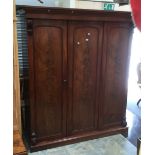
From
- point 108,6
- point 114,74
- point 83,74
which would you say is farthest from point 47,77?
point 108,6

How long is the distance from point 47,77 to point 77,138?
98 cm

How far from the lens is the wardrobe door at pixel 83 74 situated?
2725 millimetres

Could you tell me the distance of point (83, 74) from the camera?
2.87 metres

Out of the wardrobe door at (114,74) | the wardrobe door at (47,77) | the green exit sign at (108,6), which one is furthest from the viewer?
the green exit sign at (108,6)

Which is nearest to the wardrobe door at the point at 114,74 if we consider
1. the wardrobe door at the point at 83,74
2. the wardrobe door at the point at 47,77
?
the wardrobe door at the point at 83,74

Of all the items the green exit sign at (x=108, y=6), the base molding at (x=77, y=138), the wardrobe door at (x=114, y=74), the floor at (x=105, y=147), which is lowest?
the floor at (x=105, y=147)

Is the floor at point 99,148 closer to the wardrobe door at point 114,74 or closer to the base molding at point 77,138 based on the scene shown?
the base molding at point 77,138

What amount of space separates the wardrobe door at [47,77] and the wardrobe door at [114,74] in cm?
60

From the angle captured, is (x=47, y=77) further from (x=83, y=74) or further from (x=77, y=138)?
(x=77, y=138)

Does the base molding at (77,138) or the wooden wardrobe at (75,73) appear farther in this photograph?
the base molding at (77,138)

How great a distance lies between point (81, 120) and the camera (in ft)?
9.89

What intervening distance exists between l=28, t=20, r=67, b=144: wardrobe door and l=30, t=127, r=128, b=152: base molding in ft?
0.23
